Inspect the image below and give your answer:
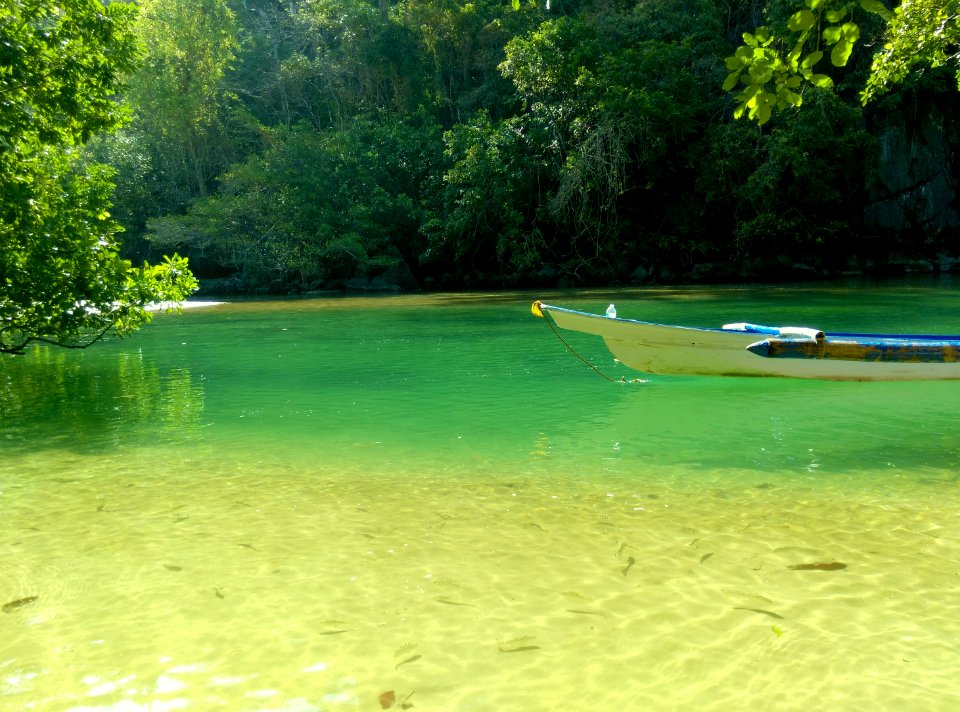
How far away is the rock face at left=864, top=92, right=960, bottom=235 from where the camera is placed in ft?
89.5

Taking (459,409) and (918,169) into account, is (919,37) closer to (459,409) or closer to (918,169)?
(459,409)

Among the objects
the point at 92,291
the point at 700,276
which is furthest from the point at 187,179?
the point at 92,291

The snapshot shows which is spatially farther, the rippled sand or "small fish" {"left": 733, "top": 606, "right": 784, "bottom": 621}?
"small fish" {"left": 733, "top": 606, "right": 784, "bottom": 621}

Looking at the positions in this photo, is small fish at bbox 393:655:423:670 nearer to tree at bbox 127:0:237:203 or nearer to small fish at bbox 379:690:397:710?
small fish at bbox 379:690:397:710

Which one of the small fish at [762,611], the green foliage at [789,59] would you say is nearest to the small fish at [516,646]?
the small fish at [762,611]

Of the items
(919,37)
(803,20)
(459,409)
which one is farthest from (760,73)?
(919,37)

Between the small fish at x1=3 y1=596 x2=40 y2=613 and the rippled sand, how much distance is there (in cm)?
2

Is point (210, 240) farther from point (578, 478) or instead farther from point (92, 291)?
point (578, 478)

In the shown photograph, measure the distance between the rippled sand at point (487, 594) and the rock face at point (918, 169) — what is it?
26.6m

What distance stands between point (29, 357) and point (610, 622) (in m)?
12.4

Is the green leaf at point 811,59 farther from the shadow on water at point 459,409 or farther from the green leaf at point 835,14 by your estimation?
the shadow on water at point 459,409

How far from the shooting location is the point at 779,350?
777cm

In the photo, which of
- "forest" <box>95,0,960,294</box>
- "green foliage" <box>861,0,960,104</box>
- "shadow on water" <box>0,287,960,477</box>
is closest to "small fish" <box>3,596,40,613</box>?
"shadow on water" <box>0,287,960,477</box>

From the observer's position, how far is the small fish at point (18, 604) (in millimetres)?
3229
